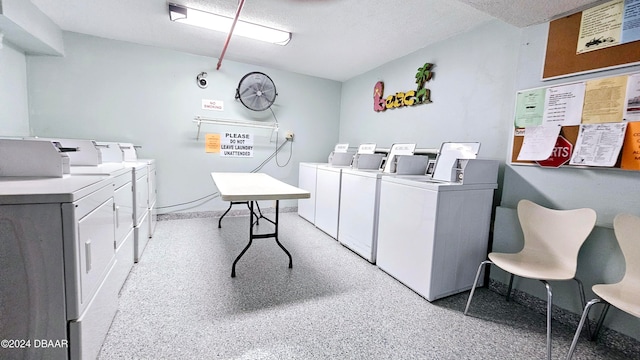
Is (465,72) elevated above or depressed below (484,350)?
above

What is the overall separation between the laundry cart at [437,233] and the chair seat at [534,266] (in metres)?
0.28

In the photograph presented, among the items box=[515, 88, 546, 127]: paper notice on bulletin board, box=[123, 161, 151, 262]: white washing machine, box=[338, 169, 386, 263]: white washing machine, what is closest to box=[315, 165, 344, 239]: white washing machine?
box=[338, 169, 386, 263]: white washing machine

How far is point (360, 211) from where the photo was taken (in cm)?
267

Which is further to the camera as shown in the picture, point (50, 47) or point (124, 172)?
point (50, 47)

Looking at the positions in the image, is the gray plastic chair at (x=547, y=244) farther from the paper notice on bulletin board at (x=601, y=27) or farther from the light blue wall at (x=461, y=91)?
the paper notice on bulletin board at (x=601, y=27)

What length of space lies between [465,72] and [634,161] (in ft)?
4.79

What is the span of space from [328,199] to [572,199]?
87.9 inches

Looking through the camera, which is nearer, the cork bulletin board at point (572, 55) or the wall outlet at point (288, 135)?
the cork bulletin board at point (572, 55)

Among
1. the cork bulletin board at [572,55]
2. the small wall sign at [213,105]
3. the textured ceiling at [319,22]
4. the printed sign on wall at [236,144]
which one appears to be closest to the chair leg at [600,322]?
the cork bulletin board at [572,55]

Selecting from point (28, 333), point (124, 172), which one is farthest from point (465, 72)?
point (28, 333)

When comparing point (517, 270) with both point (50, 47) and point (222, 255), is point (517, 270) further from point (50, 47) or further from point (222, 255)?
point (50, 47)

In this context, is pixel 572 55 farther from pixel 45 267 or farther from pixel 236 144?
pixel 236 144

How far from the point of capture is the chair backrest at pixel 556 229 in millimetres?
1563

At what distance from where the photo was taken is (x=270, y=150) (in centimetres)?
414
